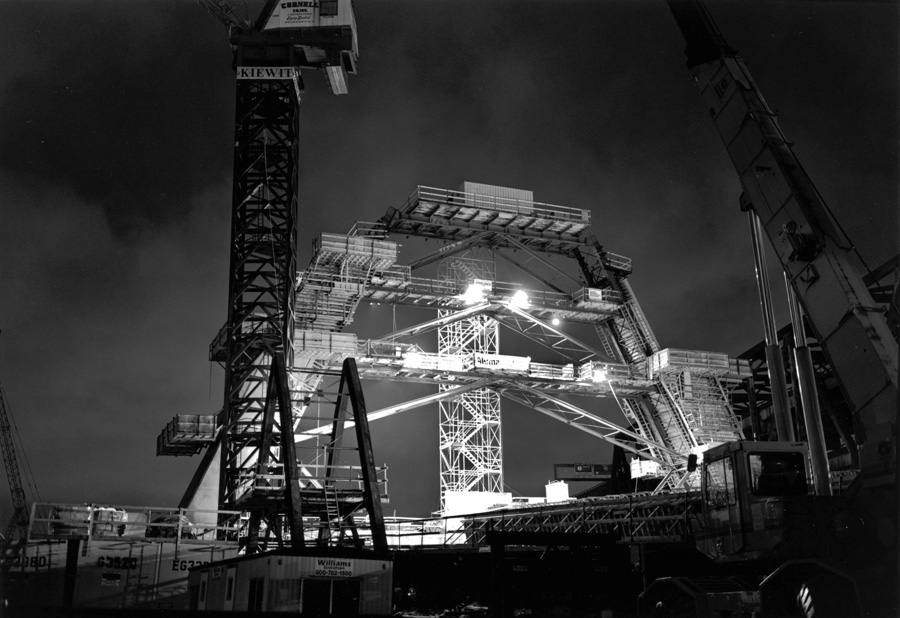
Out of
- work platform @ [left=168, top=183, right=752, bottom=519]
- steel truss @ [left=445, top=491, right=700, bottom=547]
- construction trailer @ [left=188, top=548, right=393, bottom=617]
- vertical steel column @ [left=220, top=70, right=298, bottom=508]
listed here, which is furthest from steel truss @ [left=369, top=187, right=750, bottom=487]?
construction trailer @ [left=188, top=548, right=393, bottom=617]

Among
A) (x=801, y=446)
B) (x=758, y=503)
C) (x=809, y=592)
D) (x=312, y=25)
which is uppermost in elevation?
(x=312, y=25)

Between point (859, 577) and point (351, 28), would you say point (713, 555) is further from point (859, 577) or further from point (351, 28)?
point (351, 28)

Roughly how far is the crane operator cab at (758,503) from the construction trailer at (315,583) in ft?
23.9

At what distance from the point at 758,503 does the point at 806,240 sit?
603 cm

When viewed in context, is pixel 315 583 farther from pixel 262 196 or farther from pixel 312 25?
pixel 312 25

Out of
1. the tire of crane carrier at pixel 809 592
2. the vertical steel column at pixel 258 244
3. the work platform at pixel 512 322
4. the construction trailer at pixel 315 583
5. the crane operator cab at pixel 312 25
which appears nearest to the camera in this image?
the tire of crane carrier at pixel 809 592

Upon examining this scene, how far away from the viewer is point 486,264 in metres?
67.9

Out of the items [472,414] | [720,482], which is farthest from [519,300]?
[720,482]

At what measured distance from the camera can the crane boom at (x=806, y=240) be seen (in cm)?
1664

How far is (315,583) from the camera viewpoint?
19.2 m

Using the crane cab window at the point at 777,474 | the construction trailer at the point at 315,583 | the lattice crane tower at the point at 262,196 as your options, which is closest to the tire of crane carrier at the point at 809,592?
the crane cab window at the point at 777,474

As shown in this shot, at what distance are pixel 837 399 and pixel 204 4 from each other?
44.5 meters

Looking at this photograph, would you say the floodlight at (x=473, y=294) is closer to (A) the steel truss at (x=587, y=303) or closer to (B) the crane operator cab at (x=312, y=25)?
(A) the steel truss at (x=587, y=303)

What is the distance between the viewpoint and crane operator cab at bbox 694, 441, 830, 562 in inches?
586
